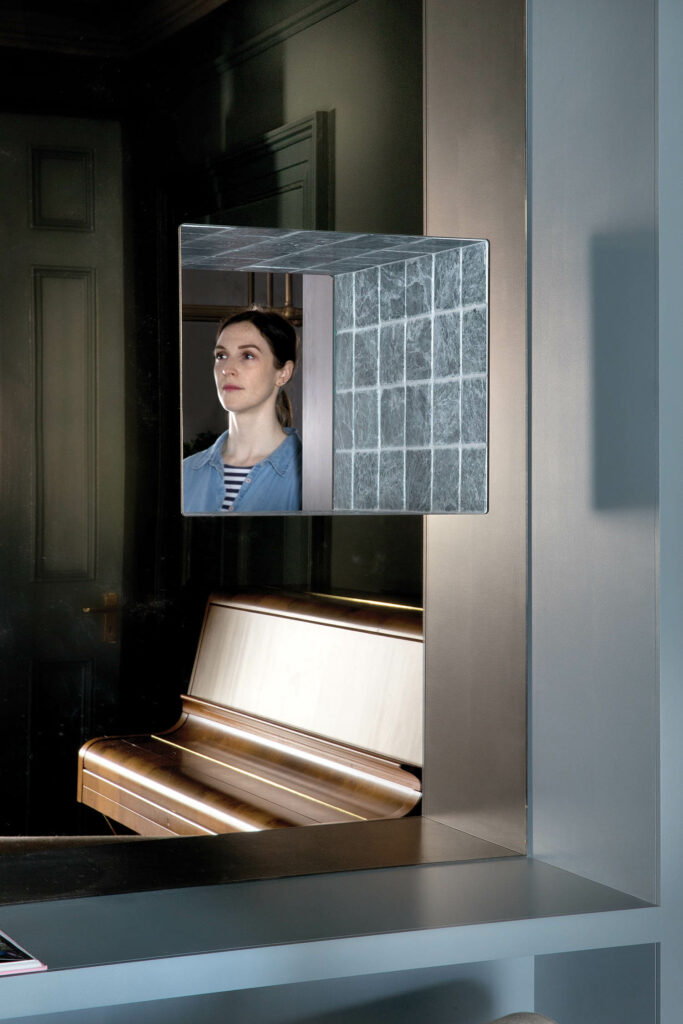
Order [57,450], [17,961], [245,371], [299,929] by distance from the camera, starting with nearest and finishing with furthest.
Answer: [17,961]
[299,929]
[57,450]
[245,371]

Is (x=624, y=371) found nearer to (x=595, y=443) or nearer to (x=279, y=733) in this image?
(x=595, y=443)

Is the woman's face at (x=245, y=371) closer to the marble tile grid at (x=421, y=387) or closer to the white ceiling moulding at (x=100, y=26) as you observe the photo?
the marble tile grid at (x=421, y=387)

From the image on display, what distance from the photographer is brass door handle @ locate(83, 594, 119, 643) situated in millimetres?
1971

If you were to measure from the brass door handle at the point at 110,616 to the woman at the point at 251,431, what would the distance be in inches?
7.1

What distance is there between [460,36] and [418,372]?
593 mm

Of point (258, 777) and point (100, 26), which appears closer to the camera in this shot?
point (100, 26)

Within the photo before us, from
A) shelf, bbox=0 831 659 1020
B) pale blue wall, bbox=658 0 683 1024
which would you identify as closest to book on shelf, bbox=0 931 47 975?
shelf, bbox=0 831 659 1020

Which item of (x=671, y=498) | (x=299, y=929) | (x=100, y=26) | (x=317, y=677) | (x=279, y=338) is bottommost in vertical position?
(x=299, y=929)

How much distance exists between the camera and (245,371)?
2.03 metres

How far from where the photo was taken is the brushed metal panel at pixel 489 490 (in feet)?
7.18

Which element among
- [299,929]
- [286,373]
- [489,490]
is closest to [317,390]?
[286,373]

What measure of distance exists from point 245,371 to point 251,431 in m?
0.10

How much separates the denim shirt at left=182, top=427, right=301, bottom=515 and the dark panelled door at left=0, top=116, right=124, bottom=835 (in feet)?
0.39

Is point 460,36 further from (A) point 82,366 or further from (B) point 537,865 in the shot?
(B) point 537,865
